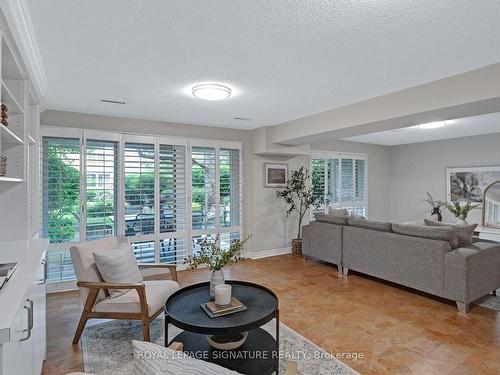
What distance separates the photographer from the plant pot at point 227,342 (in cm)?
205

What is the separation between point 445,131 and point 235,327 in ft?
19.1

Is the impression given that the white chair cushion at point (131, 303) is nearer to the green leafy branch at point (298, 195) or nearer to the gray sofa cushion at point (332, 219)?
the gray sofa cushion at point (332, 219)

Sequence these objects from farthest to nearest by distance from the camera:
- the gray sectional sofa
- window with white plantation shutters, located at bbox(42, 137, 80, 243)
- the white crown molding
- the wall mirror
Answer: the wall mirror
window with white plantation shutters, located at bbox(42, 137, 80, 243)
the gray sectional sofa
the white crown molding

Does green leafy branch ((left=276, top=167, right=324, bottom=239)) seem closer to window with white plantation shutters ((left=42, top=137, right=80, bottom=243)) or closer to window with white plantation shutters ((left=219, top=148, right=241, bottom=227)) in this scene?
window with white plantation shutters ((left=219, top=148, right=241, bottom=227))

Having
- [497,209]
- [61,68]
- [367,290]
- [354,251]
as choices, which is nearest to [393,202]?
[497,209]

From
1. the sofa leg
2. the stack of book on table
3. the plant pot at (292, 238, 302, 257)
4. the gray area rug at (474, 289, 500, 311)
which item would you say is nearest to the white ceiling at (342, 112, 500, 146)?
the plant pot at (292, 238, 302, 257)

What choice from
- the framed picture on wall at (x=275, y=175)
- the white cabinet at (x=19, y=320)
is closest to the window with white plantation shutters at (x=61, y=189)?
the white cabinet at (x=19, y=320)

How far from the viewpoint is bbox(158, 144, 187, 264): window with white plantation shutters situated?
4582 millimetres

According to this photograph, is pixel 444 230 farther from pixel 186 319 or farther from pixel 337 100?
pixel 186 319

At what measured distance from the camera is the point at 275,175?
5672 millimetres

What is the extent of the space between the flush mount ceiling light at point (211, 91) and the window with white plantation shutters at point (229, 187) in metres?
2.06

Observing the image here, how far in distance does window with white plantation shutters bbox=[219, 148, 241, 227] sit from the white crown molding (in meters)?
2.92

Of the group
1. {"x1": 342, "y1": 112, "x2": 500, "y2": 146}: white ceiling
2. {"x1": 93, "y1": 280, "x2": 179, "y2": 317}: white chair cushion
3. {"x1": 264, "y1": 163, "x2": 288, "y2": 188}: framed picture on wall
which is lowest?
{"x1": 93, "y1": 280, "x2": 179, "y2": 317}: white chair cushion

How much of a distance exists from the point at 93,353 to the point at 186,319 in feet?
3.43
